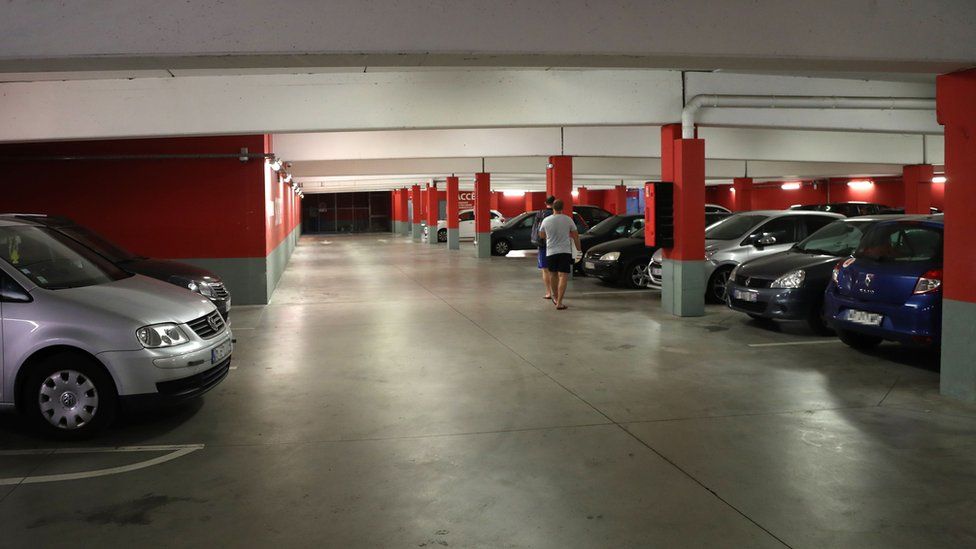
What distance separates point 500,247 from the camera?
2305 centimetres

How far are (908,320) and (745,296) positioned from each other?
2.49 meters

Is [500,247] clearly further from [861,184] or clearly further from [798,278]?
[861,184]

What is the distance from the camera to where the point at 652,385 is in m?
6.31

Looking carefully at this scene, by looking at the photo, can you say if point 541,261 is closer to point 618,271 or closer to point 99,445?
point 618,271

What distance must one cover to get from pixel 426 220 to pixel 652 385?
28855mm

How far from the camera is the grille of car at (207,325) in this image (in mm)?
5312

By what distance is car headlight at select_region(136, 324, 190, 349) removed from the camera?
4.89 m

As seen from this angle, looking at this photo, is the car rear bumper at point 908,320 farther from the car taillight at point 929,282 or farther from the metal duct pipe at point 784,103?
the metal duct pipe at point 784,103

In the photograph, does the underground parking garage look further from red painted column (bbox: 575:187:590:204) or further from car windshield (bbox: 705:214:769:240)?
red painted column (bbox: 575:187:590:204)

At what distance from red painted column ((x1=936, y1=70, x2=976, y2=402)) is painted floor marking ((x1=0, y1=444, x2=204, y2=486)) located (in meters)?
5.68

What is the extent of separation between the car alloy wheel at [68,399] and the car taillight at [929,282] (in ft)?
21.7

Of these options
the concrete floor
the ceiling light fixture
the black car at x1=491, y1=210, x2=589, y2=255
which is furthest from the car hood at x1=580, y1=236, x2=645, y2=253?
the ceiling light fixture

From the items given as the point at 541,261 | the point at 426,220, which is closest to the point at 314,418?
the point at 541,261

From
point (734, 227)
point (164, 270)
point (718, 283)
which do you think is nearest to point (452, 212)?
point (734, 227)
